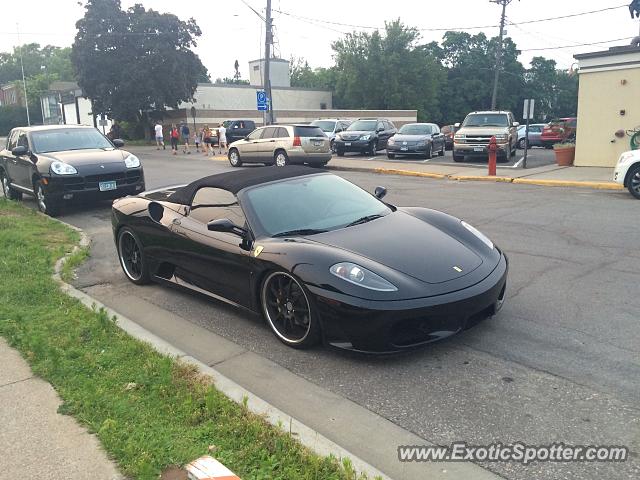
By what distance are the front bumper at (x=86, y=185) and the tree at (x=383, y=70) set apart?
4875cm

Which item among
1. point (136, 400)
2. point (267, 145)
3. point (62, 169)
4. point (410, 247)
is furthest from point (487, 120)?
point (136, 400)

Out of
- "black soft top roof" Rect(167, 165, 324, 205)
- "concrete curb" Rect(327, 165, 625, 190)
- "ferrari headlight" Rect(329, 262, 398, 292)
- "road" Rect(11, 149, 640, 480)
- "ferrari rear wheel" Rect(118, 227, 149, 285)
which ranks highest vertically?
"black soft top roof" Rect(167, 165, 324, 205)

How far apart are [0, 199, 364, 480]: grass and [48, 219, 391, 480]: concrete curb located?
0.07 metres

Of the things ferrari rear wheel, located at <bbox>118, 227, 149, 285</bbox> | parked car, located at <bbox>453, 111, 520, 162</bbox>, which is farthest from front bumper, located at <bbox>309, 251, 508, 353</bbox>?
parked car, located at <bbox>453, 111, 520, 162</bbox>

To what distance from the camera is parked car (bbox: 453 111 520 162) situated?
2075 centimetres

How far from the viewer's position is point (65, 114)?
210 feet

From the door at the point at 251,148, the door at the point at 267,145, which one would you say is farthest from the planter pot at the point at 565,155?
the door at the point at 251,148

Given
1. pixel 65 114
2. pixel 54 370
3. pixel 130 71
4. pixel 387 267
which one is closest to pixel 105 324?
pixel 54 370

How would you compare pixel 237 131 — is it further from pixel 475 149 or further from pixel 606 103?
pixel 606 103

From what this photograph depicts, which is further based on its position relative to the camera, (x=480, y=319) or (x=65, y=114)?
(x=65, y=114)

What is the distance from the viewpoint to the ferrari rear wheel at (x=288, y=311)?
4.26m

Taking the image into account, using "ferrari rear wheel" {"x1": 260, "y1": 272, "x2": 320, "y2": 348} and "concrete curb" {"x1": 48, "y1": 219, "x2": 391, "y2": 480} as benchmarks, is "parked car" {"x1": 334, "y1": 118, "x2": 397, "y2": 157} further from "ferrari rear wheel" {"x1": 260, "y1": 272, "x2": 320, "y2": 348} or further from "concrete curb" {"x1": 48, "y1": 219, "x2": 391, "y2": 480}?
"ferrari rear wheel" {"x1": 260, "y1": 272, "x2": 320, "y2": 348}

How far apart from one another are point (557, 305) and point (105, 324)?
4094 mm

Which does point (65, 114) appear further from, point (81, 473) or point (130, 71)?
point (81, 473)
